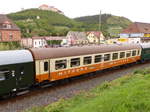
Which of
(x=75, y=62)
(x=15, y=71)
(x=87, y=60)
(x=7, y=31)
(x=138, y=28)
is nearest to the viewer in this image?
(x=15, y=71)

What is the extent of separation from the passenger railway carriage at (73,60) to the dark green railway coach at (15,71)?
0.59 m

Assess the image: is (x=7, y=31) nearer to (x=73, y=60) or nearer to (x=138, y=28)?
(x=73, y=60)

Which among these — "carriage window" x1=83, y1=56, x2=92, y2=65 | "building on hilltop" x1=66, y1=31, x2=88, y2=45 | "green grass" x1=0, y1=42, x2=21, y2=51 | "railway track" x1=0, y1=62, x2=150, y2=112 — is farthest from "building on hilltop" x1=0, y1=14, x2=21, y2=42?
"carriage window" x1=83, y1=56, x2=92, y2=65

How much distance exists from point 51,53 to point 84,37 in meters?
62.3

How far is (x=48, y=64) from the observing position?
12.6 meters

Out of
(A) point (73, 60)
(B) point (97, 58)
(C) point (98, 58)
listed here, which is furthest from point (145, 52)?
(A) point (73, 60)

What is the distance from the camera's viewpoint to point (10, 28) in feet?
156

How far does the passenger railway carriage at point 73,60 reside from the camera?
40.4 feet

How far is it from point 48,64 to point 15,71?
261 centimetres

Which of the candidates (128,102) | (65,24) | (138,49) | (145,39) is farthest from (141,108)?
(65,24)

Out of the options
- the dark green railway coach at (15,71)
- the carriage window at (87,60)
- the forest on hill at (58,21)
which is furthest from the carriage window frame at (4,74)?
the forest on hill at (58,21)

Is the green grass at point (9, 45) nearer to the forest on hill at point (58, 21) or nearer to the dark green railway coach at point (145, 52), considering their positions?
the dark green railway coach at point (145, 52)

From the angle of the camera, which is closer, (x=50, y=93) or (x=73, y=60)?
(x=50, y=93)

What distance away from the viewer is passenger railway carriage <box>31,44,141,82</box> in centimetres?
1231
